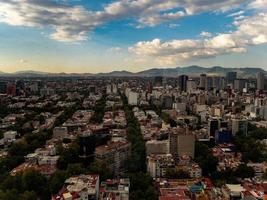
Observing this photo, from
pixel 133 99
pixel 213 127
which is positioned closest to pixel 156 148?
pixel 213 127

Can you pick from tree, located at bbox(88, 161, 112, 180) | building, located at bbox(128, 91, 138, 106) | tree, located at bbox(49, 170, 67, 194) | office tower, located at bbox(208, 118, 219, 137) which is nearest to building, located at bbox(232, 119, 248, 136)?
office tower, located at bbox(208, 118, 219, 137)

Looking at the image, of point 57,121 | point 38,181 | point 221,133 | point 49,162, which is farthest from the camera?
point 57,121

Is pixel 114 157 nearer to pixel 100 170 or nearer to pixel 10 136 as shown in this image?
pixel 100 170

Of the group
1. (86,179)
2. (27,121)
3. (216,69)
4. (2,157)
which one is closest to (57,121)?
(27,121)

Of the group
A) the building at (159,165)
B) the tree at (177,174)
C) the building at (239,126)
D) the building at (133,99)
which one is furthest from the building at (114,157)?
the building at (133,99)

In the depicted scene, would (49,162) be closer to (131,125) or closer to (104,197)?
(104,197)

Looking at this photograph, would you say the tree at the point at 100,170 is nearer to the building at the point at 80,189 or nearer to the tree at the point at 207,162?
the building at the point at 80,189

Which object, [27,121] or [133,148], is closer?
[133,148]
